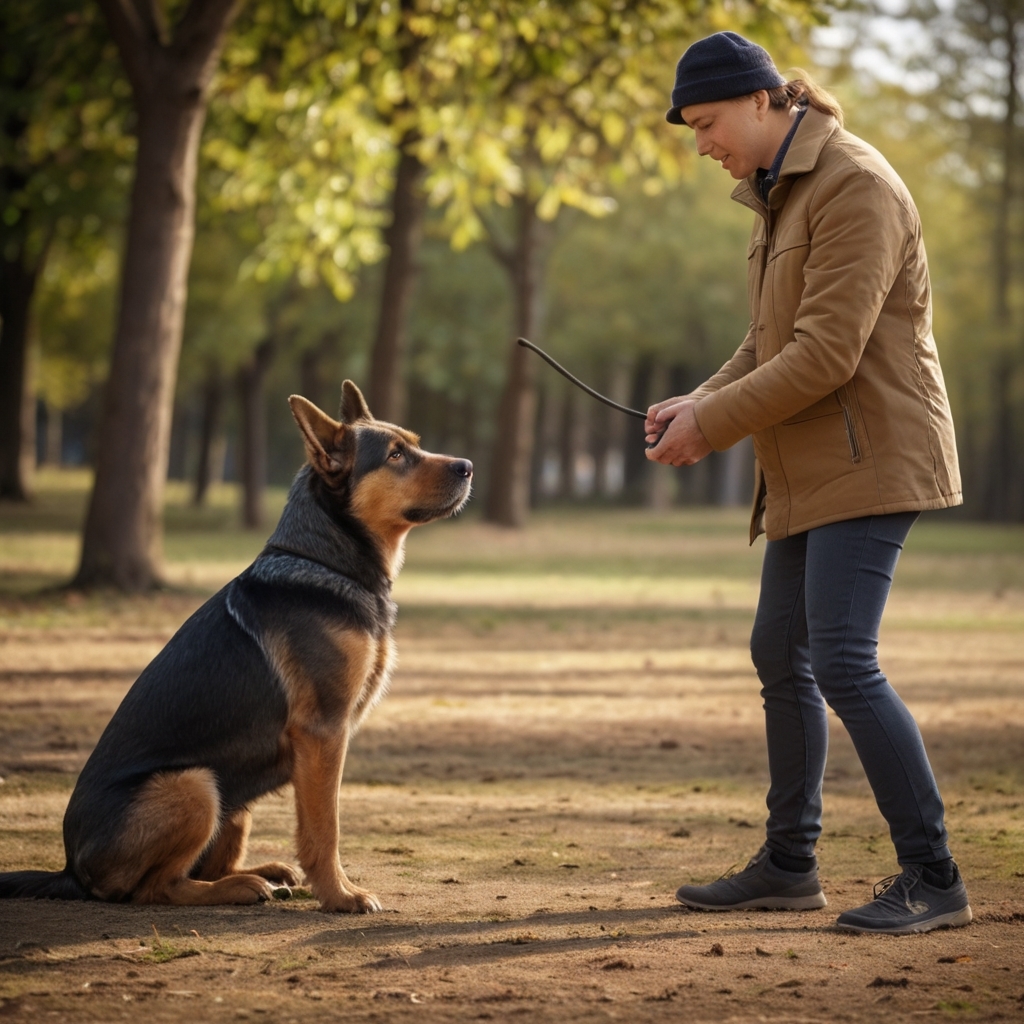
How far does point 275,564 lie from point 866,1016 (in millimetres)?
2594

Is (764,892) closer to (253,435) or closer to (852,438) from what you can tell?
(852,438)

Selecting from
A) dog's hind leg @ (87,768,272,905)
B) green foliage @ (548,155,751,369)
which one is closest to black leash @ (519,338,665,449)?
dog's hind leg @ (87,768,272,905)

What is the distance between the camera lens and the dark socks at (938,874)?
4566mm

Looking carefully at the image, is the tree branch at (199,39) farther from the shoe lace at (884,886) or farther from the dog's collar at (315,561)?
the shoe lace at (884,886)

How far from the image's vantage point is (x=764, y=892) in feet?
16.1

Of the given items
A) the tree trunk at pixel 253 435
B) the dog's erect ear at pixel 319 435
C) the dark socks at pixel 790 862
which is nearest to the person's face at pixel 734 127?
the dog's erect ear at pixel 319 435

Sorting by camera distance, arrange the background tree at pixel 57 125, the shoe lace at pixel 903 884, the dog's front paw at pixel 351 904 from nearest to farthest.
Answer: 1. the shoe lace at pixel 903 884
2. the dog's front paw at pixel 351 904
3. the background tree at pixel 57 125

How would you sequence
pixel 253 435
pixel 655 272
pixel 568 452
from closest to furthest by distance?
pixel 253 435, pixel 655 272, pixel 568 452

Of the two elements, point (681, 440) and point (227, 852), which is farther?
point (227, 852)

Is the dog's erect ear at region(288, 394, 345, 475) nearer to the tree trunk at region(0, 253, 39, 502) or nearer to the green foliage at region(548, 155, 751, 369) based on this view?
the tree trunk at region(0, 253, 39, 502)

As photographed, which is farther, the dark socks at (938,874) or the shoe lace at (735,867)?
the shoe lace at (735,867)

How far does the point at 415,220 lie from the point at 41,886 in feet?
60.9

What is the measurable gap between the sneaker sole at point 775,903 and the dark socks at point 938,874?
18.2 inches

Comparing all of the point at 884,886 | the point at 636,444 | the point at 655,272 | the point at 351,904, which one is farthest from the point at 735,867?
the point at 636,444
